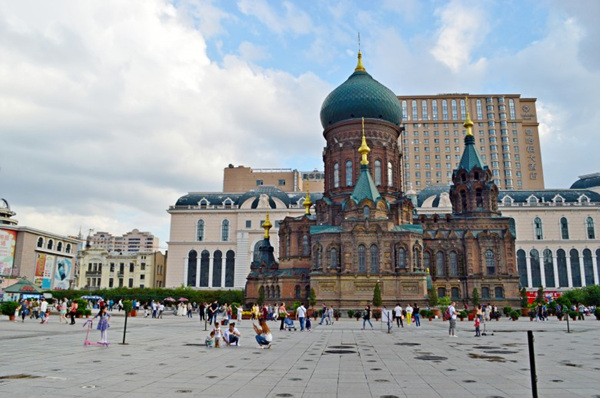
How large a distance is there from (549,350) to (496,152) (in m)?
112

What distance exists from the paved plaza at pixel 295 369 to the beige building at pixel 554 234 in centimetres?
6833

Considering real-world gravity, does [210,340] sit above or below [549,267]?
below

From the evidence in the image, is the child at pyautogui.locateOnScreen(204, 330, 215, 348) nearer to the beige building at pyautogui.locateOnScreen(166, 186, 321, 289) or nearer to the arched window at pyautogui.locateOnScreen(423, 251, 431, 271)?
the arched window at pyautogui.locateOnScreen(423, 251, 431, 271)

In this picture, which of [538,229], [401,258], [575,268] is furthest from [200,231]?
[575,268]

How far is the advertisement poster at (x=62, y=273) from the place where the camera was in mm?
91312

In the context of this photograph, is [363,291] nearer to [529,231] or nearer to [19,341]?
[19,341]

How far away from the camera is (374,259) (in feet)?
160

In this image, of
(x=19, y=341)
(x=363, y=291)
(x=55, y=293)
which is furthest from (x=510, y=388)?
(x=55, y=293)

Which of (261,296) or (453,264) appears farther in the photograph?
(453,264)

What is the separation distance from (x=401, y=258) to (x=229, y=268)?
46.4 meters

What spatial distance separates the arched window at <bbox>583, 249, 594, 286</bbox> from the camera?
269ft

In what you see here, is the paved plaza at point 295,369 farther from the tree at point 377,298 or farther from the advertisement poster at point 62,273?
the advertisement poster at point 62,273

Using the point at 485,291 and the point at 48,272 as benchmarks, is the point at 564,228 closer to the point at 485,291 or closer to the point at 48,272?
the point at 485,291

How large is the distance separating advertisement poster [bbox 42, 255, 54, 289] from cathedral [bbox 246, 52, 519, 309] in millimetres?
47450
